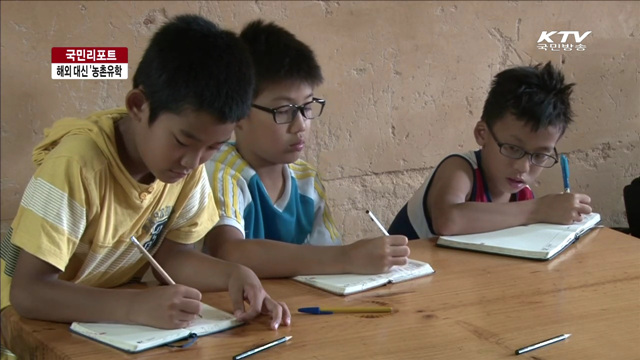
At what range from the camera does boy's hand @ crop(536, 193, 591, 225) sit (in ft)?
7.41

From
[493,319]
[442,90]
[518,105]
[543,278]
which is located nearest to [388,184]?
[442,90]

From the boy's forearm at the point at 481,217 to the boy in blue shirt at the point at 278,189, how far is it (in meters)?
0.30

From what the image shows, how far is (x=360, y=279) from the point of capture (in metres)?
1.77

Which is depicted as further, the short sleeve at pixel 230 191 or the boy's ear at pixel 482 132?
the boy's ear at pixel 482 132

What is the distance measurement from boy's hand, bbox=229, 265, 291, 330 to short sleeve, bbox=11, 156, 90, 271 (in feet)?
1.00

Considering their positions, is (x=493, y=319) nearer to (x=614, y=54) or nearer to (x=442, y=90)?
(x=442, y=90)

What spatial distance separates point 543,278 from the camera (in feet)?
6.02

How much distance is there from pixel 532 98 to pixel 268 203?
2.68 ft

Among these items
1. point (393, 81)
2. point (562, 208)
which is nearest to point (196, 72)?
point (562, 208)

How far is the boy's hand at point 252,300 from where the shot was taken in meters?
1.53

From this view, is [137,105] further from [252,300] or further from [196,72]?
[252,300]

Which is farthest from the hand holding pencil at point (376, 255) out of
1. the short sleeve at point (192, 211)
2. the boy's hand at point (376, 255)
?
the short sleeve at point (192, 211)

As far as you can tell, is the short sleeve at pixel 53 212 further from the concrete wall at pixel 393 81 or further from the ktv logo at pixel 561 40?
the ktv logo at pixel 561 40

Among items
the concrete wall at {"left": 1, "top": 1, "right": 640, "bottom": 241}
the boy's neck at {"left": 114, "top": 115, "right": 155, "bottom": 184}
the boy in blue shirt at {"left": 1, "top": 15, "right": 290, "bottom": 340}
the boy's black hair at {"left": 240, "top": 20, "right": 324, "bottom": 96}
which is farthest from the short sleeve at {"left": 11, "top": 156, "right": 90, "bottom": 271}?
the concrete wall at {"left": 1, "top": 1, "right": 640, "bottom": 241}
